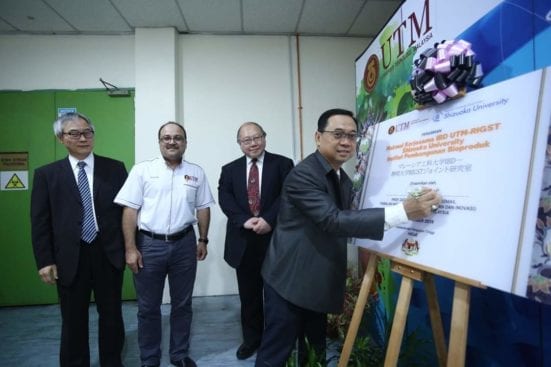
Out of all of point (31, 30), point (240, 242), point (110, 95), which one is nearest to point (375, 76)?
point (240, 242)

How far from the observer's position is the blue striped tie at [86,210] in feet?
5.63

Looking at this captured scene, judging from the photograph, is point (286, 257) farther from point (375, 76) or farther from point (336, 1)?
point (336, 1)

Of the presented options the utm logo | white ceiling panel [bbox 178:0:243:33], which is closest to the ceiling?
white ceiling panel [bbox 178:0:243:33]

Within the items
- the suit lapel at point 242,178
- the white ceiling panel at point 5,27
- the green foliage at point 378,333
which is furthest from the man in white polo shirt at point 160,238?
the white ceiling panel at point 5,27

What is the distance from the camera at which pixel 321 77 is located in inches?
133

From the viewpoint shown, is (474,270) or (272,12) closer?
(474,270)

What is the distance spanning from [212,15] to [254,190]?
187 cm

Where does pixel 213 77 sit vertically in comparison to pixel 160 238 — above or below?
above

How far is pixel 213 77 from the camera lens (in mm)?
3260

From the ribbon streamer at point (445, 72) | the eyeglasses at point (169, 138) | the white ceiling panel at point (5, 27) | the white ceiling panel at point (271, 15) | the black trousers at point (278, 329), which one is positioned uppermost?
the white ceiling panel at point (271, 15)

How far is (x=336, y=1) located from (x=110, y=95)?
2417 millimetres

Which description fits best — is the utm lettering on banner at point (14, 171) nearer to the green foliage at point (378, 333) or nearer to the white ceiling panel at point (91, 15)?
the white ceiling panel at point (91, 15)

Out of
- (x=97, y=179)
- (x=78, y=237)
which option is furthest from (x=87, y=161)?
(x=78, y=237)

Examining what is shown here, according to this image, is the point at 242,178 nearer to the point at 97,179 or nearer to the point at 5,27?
the point at 97,179
